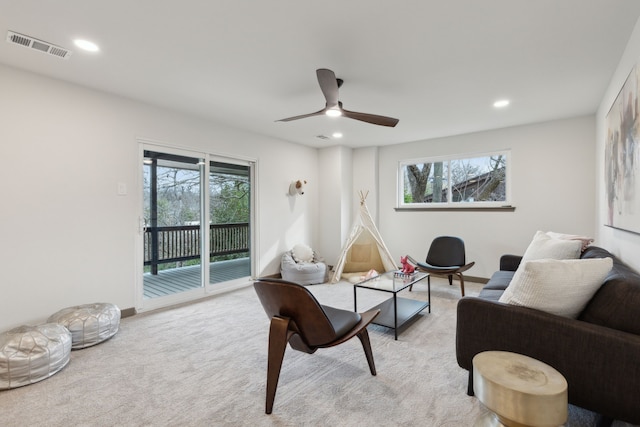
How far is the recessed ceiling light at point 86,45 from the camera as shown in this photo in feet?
7.27

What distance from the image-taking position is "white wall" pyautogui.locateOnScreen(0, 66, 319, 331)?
2658 millimetres

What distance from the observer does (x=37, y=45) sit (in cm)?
225

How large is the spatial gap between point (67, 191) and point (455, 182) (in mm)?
5094

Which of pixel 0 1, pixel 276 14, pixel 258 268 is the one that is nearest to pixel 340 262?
pixel 258 268

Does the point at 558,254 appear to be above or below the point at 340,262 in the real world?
above

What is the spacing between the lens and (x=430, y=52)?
237 cm

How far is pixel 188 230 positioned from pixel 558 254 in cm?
392

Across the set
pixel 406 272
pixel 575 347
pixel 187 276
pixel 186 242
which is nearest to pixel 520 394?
pixel 575 347

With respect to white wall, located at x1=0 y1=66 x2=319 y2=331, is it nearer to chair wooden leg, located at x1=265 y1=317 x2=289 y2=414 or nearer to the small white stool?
chair wooden leg, located at x1=265 y1=317 x2=289 y2=414

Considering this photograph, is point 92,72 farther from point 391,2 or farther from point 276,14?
point 391,2

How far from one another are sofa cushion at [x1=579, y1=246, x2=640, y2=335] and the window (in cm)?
331

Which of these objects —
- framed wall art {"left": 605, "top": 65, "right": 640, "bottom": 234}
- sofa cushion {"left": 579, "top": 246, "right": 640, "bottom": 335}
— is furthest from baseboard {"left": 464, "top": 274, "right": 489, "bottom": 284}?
sofa cushion {"left": 579, "top": 246, "right": 640, "bottom": 335}

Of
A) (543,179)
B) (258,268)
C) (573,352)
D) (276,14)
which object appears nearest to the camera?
(573,352)

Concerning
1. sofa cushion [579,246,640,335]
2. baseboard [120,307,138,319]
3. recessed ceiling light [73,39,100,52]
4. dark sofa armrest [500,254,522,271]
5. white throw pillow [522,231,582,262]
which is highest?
recessed ceiling light [73,39,100,52]
